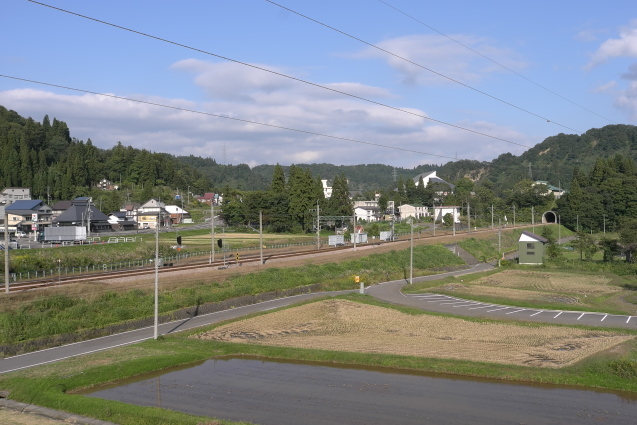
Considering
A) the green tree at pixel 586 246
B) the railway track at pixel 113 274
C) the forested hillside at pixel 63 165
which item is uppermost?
the forested hillside at pixel 63 165

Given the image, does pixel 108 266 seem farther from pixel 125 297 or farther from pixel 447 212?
pixel 447 212

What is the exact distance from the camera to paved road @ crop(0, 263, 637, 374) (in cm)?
2598

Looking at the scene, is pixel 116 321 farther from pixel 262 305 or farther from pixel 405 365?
pixel 405 365

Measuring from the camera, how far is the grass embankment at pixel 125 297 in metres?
30.0

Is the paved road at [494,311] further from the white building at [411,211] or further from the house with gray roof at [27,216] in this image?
the white building at [411,211]

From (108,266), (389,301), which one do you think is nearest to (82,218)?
(108,266)

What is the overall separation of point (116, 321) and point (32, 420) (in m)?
16.2

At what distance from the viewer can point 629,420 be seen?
1627 centimetres

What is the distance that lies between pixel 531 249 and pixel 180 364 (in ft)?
167

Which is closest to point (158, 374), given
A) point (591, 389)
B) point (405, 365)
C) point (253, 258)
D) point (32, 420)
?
point (32, 420)

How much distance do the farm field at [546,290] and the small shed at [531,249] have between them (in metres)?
7.16

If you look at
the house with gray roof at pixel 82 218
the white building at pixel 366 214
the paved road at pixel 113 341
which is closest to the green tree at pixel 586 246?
the paved road at pixel 113 341

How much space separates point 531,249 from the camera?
65.8 meters

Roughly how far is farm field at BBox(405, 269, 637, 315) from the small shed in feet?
23.5
